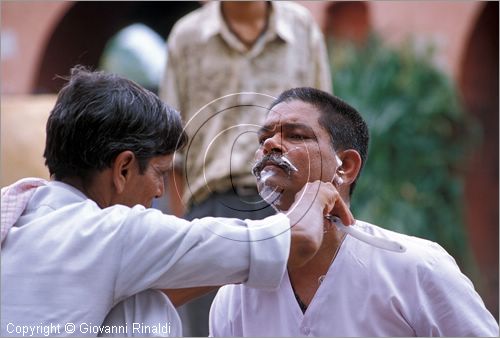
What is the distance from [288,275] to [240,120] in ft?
5.13

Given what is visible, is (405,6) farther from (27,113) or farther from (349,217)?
(349,217)

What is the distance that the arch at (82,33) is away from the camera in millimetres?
10102

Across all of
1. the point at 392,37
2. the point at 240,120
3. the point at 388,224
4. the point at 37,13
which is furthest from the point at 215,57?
the point at 37,13

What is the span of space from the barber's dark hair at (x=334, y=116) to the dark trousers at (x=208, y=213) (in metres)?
1.17

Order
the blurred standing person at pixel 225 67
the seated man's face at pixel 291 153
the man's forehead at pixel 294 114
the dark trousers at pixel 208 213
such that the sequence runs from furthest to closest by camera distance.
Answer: the blurred standing person at pixel 225 67, the dark trousers at pixel 208 213, the man's forehead at pixel 294 114, the seated man's face at pixel 291 153

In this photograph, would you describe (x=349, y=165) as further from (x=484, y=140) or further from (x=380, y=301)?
(x=484, y=140)

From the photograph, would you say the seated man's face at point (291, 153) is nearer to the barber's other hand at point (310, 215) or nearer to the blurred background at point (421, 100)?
the barber's other hand at point (310, 215)

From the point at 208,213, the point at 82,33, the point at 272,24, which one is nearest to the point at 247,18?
the point at 272,24

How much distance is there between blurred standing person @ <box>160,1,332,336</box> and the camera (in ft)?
15.5

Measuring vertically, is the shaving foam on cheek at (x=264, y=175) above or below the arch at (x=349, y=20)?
above

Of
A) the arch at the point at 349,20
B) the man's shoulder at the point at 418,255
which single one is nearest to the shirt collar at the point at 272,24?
the man's shoulder at the point at 418,255

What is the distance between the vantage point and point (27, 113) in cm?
684

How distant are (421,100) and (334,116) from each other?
605cm

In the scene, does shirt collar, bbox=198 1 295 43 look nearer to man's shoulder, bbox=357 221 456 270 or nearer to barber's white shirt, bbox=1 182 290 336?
man's shoulder, bbox=357 221 456 270
